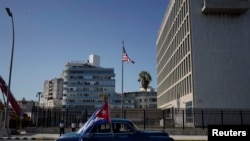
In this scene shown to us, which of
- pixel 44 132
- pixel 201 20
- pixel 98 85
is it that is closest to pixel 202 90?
pixel 201 20

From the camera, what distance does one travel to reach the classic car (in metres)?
11.5

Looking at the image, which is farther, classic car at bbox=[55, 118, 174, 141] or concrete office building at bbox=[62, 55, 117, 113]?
concrete office building at bbox=[62, 55, 117, 113]

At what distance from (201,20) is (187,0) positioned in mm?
4583

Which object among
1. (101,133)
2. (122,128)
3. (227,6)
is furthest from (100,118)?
(227,6)

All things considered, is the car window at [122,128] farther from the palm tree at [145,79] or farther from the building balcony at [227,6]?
the palm tree at [145,79]

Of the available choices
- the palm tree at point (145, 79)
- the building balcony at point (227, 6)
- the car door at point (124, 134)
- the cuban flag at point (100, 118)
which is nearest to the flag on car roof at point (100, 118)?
the cuban flag at point (100, 118)

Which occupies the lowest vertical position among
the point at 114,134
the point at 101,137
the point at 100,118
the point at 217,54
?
the point at 101,137

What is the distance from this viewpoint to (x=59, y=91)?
193750 mm

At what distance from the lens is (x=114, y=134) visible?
11625mm

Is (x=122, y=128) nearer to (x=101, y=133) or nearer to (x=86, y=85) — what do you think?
(x=101, y=133)


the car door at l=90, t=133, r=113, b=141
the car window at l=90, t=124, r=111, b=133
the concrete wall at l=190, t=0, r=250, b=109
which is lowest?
the car door at l=90, t=133, r=113, b=141

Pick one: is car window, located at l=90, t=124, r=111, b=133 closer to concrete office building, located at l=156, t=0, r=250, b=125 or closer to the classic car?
the classic car

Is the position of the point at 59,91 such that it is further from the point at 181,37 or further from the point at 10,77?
the point at 10,77

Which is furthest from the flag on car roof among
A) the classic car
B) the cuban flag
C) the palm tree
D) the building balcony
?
the palm tree
